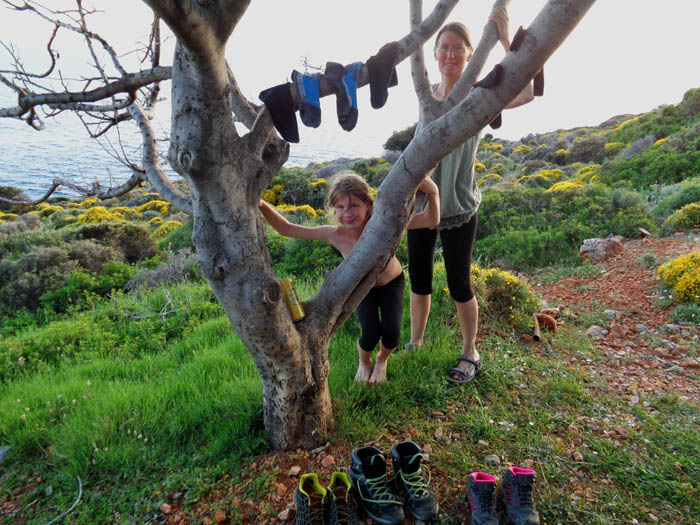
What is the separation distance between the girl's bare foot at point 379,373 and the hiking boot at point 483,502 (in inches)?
41.5

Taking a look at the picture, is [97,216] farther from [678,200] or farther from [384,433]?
[678,200]

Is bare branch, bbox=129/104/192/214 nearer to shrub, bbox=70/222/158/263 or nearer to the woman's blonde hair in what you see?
the woman's blonde hair

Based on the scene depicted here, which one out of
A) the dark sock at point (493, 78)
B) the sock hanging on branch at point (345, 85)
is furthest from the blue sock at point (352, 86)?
the dark sock at point (493, 78)

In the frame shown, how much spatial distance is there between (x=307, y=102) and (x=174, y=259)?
7.22 metres

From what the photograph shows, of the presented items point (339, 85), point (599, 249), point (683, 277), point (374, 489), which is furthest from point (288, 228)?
point (599, 249)

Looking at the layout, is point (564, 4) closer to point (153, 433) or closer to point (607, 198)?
point (153, 433)

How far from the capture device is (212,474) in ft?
6.99

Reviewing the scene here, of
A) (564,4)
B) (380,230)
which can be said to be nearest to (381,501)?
(380,230)

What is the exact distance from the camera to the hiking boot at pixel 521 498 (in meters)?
1.80

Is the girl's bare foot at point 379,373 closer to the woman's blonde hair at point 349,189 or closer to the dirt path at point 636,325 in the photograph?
the woman's blonde hair at point 349,189

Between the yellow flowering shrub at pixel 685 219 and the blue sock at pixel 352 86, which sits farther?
the yellow flowering shrub at pixel 685 219

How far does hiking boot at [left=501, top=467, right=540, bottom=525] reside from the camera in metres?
1.80

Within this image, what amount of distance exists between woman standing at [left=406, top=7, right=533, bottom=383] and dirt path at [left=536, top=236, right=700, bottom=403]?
51.4 inches

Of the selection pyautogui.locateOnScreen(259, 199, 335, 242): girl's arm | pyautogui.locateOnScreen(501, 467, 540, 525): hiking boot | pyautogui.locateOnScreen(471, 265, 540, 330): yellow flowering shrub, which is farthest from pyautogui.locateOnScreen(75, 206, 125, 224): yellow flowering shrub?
pyautogui.locateOnScreen(501, 467, 540, 525): hiking boot
